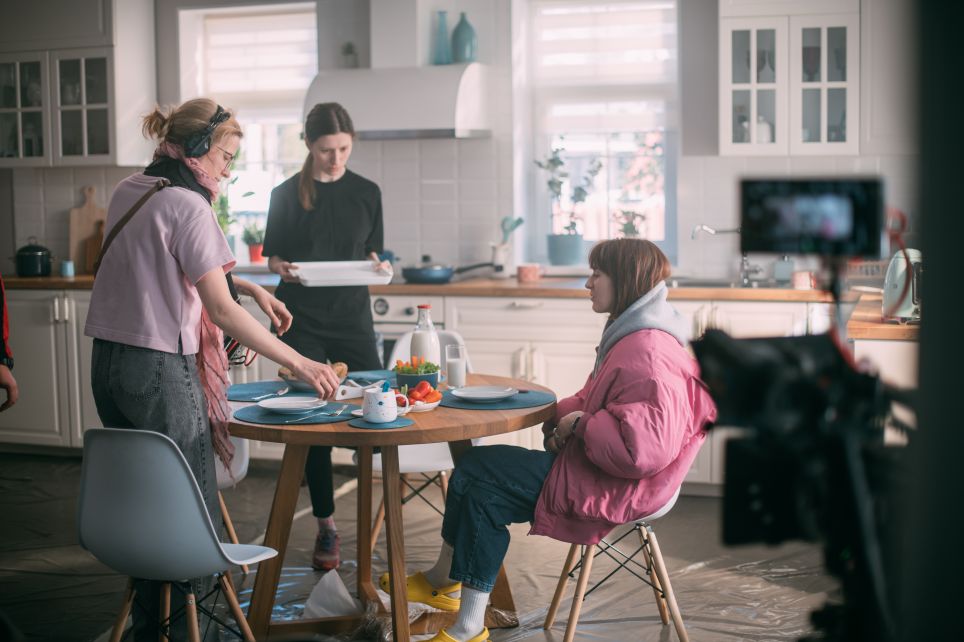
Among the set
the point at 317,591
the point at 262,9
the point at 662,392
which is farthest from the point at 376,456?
the point at 262,9

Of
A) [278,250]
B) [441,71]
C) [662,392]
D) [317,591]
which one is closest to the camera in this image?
[662,392]

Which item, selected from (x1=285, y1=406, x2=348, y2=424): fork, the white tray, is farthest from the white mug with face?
the white tray

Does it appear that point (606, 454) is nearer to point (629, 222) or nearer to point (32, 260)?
point (629, 222)

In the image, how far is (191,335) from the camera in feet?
7.59

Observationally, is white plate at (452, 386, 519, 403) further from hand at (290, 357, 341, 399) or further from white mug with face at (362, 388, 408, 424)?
hand at (290, 357, 341, 399)

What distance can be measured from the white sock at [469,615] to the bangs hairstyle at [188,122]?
1.29 meters

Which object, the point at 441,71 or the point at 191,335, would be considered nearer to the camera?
the point at 191,335

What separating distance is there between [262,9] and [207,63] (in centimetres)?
49

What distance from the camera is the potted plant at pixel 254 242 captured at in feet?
17.7

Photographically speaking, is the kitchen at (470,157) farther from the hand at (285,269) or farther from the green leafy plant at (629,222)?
the hand at (285,269)

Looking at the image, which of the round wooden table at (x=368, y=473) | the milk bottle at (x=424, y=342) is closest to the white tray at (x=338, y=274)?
the milk bottle at (x=424, y=342)

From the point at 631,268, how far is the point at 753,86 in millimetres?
2193

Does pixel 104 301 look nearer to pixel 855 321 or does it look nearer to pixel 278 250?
pixel 278 250

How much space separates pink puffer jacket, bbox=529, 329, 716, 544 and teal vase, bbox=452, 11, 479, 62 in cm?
263
